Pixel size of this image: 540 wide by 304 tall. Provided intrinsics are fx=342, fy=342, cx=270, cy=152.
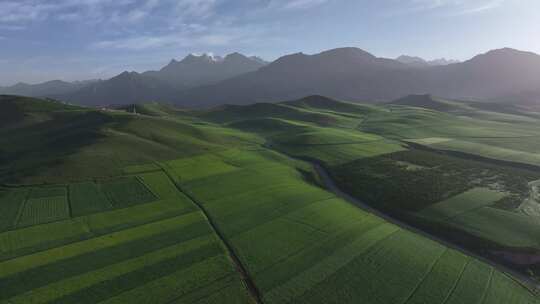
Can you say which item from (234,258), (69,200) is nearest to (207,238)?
(234,258)

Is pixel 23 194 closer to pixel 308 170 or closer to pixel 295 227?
pixel 295 227

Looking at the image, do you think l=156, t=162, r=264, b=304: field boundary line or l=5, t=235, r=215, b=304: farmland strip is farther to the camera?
l=156, t=162, r=264, b=304: field boundary line

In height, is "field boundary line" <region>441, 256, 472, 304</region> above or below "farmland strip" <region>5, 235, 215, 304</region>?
below

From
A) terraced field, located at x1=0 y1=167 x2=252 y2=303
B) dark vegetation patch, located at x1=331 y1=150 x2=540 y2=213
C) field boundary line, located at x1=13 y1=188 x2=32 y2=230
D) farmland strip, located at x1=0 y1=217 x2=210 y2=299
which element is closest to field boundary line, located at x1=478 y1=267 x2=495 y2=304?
dark vegetation patch, located at x1=331 y1=150 x2=540 y2=213

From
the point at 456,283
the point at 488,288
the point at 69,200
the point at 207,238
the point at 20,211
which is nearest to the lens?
the point at 488,288

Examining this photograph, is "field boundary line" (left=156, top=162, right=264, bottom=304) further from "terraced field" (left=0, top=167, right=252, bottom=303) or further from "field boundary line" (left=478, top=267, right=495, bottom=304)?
"field boundary line" (left=478, top=267, right=495, bottom=304)

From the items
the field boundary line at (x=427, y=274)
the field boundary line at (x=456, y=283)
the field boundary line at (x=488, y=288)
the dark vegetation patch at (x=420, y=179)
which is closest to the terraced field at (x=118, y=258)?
the field boundary line at (x=427, y=274)

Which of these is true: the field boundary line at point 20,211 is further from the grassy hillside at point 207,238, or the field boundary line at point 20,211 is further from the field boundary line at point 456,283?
the field boundary line at point 456,283

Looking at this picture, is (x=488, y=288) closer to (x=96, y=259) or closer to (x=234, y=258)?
(x=234, y=258)
